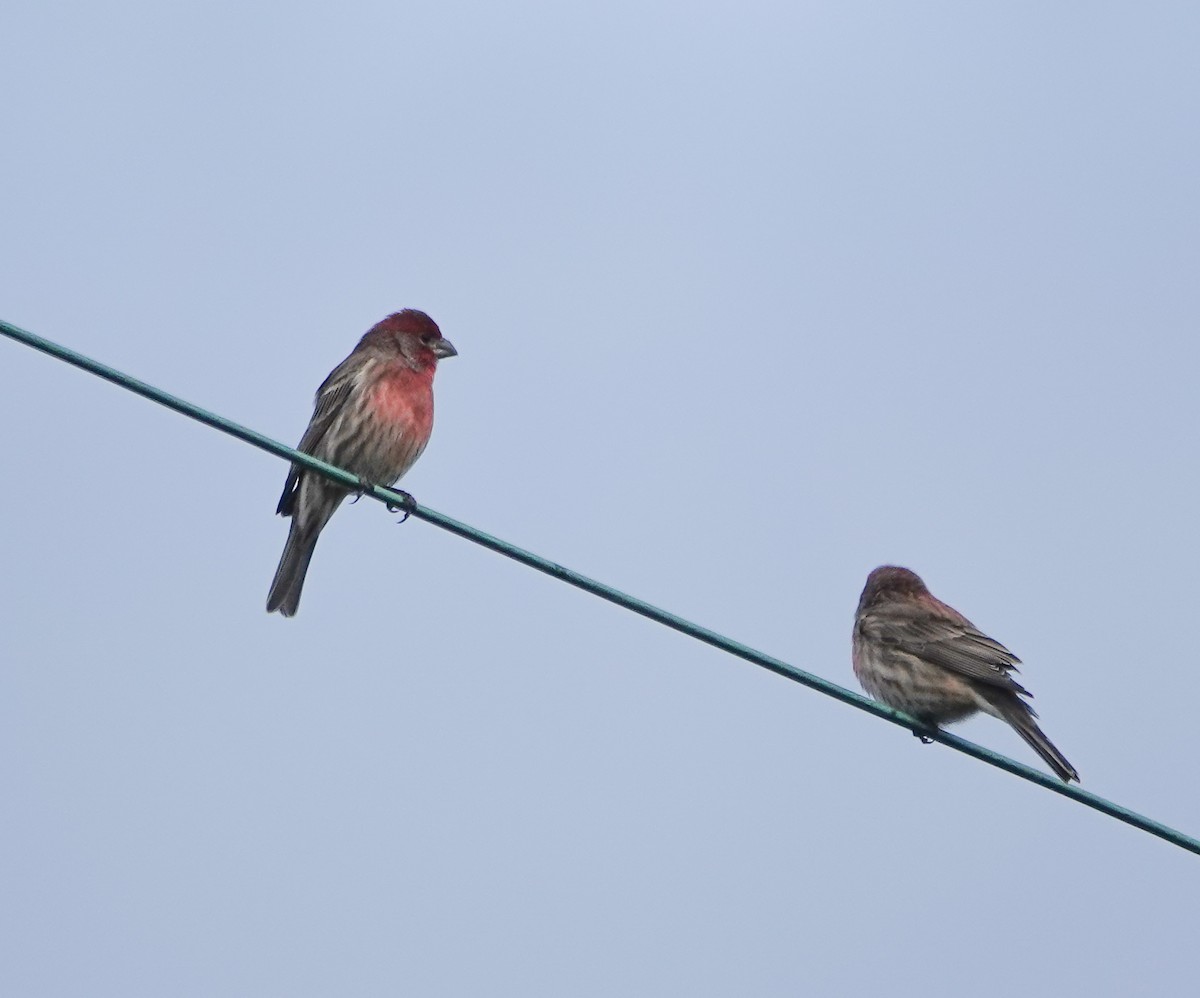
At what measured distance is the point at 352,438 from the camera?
1127 centimetres

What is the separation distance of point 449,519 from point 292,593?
4.57 m

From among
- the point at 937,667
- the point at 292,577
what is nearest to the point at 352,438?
the point at 292,577

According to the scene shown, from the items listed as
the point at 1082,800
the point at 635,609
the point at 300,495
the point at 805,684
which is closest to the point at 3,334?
the point at 635,609

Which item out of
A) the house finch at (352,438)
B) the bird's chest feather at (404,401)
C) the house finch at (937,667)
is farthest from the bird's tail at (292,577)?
the house finch at (937,667)

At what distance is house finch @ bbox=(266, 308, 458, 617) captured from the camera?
11273 millimetres

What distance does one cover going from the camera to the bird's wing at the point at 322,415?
11430 mm

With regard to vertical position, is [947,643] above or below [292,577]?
above

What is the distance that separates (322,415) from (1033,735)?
15.3 feet

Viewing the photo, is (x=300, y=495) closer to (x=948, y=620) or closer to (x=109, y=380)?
(x=948, y=620)

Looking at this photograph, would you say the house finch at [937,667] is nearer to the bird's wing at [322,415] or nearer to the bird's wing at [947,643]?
the bird's wing at [947,643]

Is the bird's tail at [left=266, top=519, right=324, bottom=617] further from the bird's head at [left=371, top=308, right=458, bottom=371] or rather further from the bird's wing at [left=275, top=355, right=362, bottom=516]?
the bird's head at [left=371, top=308, right=458, bottom=371]

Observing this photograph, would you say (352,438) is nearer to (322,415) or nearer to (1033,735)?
(322,415)

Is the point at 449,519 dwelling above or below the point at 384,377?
below

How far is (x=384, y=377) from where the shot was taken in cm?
1152
